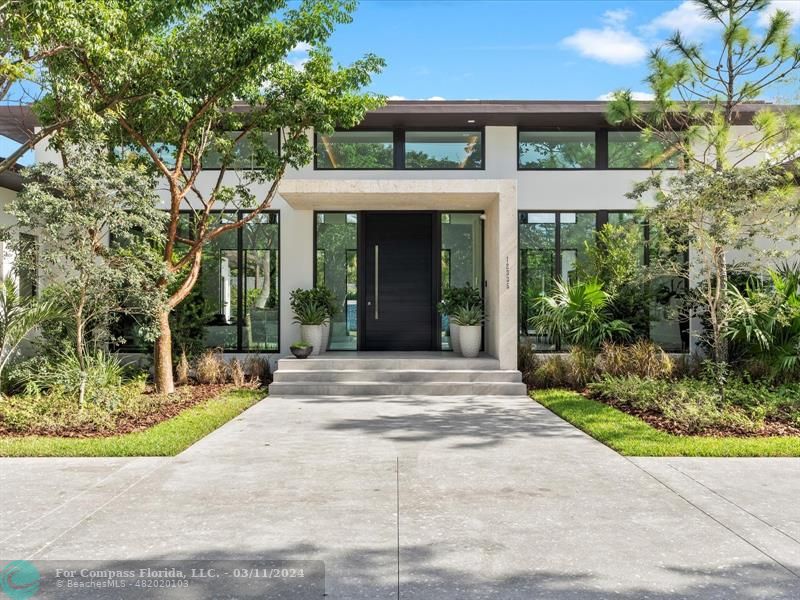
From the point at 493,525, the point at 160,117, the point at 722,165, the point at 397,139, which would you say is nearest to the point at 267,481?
the point at 493,525

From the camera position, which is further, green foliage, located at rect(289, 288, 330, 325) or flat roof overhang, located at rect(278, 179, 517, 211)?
green foliage, located at rect(289, 288, 330, 325)

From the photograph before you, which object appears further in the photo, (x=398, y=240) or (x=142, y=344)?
(x=398, y=240)

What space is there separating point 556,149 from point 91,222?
8.51m

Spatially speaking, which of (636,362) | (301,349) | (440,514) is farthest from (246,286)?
(440,514)

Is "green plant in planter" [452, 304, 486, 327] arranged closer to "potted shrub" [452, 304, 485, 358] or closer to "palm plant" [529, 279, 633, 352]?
"potted shrub" [452, 304, 485, 358]

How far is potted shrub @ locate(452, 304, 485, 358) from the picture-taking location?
35.7 feet

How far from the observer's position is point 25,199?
7.00 m

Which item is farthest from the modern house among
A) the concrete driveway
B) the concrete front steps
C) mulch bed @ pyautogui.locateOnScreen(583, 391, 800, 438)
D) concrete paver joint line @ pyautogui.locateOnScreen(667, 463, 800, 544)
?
concrete paver joint line @ pyautogui.locateOnScreen(667, 463, 800, 544)

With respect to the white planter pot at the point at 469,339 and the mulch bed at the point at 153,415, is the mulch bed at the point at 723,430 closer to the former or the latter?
the white planter pot at the point at 469,339

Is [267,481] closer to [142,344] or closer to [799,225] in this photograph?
[142,344]

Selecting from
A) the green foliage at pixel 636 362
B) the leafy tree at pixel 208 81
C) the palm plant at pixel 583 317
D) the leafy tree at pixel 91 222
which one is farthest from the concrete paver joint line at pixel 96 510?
the palm plant at pixel 583 317

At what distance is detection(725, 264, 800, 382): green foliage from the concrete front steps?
131 inches

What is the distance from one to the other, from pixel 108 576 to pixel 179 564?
0.34m

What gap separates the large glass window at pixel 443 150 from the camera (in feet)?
39.4
